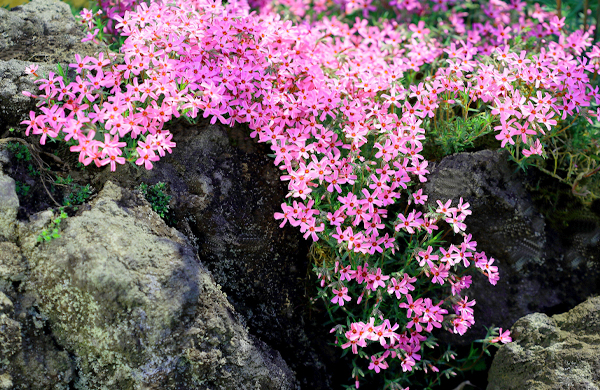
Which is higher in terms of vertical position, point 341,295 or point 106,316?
point 106,316

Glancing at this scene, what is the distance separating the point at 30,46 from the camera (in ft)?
11.0

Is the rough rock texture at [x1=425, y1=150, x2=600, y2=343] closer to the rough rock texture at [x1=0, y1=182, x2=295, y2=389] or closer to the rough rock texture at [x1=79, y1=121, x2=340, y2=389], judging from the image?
the rough rock texture at [x1=79, y1=121, x2=340, y2=389]

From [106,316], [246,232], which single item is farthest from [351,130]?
[106,316]

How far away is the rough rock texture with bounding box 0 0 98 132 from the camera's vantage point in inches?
115

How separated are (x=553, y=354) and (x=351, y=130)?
1.85 m

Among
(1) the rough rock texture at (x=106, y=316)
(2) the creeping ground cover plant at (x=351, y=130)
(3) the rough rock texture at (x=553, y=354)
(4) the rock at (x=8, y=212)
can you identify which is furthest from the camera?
(2) the creeping ground cover plant at (x=351, y=130)

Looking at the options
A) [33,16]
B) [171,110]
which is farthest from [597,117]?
[33,16]

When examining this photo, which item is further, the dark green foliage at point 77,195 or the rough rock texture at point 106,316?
the dark green foliage at point 77,195

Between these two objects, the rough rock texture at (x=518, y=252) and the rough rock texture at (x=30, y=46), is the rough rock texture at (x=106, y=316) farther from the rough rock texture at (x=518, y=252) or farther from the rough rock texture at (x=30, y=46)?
the rough rock texture at (x=518, y=252)

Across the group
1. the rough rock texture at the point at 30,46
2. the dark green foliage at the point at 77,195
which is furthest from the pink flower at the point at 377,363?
the rough rock texture at the point at 30,46

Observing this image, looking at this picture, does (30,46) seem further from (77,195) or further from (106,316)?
(106,316)

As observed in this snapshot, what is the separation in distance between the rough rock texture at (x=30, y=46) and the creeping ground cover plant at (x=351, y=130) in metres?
0.16

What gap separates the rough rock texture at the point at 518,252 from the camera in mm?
3225

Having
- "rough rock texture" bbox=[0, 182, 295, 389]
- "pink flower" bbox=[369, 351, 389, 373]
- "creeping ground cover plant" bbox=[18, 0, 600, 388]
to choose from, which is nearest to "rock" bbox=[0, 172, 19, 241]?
"rough rock texture" bbox=[0, 182, 295, 389]
